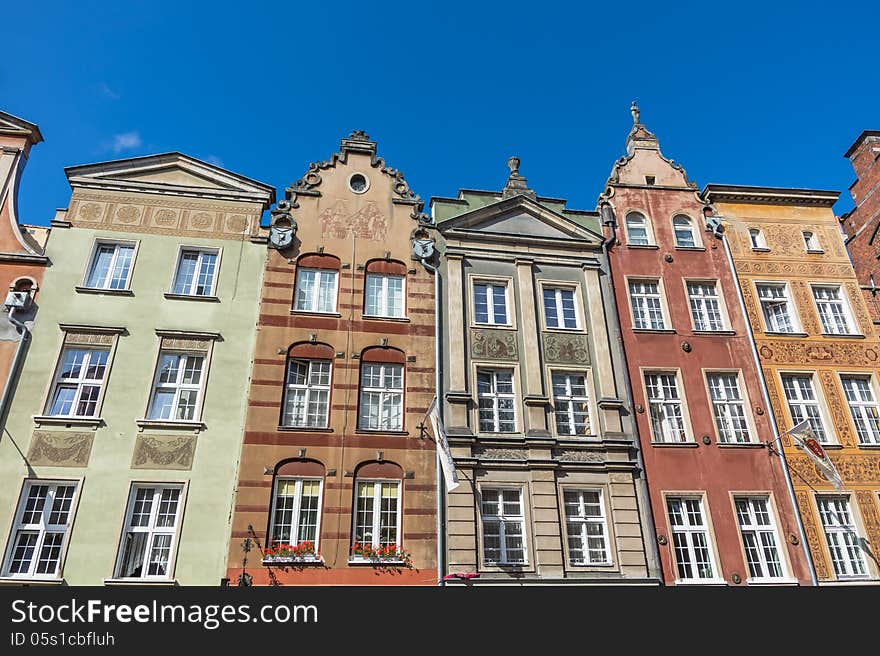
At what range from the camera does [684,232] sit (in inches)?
925

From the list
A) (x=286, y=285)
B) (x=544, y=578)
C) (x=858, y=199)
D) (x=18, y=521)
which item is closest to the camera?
(x=18, y=521)

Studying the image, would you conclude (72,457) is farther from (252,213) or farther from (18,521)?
(252,213)

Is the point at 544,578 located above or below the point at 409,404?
below

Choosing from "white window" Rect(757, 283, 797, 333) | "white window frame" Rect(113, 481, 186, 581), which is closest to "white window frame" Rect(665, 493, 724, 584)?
"white window" Rect(757, 283, 797, 333)

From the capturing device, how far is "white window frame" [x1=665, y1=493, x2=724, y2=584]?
17172 mm

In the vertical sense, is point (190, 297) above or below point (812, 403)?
above

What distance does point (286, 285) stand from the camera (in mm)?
19594

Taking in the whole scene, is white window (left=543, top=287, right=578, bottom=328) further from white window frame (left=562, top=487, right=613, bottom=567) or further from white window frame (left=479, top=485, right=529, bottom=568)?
white window frame (left=479, top=485, right=529, bottom=568)

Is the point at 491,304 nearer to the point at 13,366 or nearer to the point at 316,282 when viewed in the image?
the point at 316,282

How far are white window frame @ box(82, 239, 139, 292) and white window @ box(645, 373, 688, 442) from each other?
16584mm

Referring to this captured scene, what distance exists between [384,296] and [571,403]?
6.85 m

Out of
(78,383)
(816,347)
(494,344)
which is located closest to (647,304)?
(816,347)
